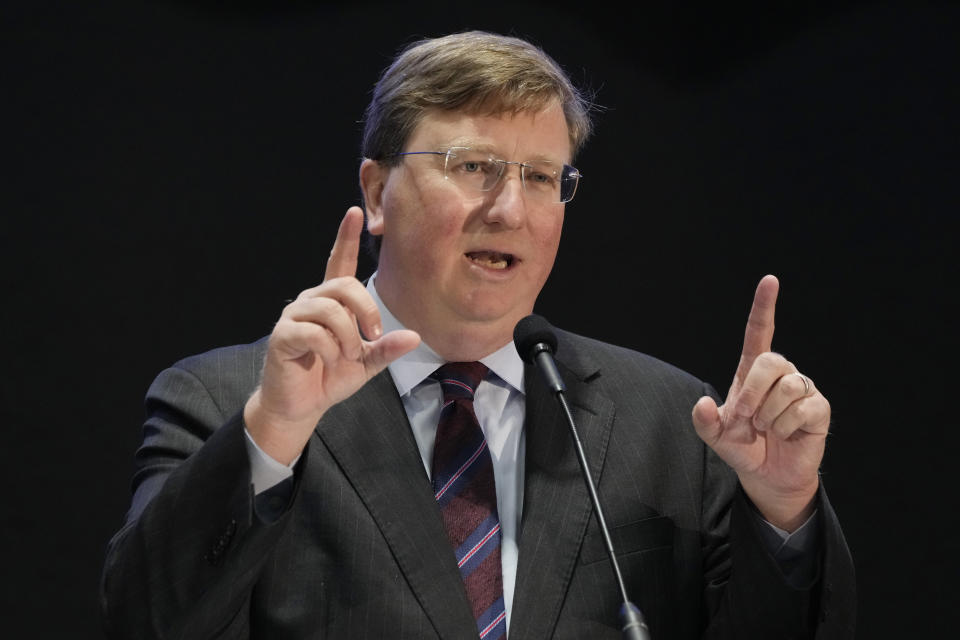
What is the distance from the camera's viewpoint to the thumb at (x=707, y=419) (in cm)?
163

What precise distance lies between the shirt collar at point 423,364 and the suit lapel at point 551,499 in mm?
31

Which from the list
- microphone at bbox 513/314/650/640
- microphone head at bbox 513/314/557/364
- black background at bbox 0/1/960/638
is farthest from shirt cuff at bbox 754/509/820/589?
black background at bbox 0/1/960/638

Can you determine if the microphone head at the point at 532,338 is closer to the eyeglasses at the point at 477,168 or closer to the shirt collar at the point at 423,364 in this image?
the shirt collar at the point at 423,364

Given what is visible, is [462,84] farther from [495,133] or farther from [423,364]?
[423,364]

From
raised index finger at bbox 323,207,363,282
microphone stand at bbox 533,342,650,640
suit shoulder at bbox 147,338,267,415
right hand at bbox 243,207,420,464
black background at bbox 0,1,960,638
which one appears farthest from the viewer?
black background at bbox 0,1,960,638

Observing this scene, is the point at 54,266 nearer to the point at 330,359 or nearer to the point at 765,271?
the point at 330,359

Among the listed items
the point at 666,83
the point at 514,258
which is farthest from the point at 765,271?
the point at 514,258

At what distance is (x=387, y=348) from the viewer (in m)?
1.49

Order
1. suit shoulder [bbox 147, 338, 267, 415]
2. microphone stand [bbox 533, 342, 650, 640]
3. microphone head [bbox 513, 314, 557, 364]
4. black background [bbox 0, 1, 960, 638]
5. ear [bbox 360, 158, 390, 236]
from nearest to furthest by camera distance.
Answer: microphone stand [bbox 533, 342, 650, 640], microphone head [bbox 513, 314, 557, 364], suit shoulder [bbox 147, 338, 267, 415], ear [bbox 360, 158, 390, 236], black background [bbox 0, 1, 960, 638]

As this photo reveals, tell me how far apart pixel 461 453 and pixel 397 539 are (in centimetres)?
22

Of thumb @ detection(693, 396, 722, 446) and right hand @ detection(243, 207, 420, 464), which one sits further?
thumb @ detection(693, 396, 722, 446)

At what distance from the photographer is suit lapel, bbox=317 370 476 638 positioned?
169 cm

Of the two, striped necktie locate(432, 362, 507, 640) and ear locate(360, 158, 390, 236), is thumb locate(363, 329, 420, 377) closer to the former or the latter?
striped necktie locate(432, 362, 507, 640)

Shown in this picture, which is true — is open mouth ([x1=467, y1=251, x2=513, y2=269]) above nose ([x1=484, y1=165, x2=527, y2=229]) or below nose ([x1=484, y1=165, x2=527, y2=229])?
below
